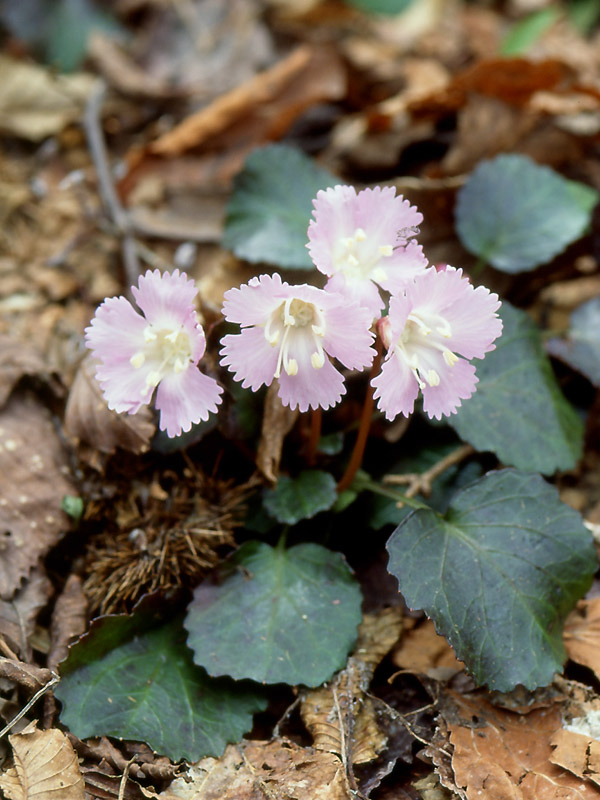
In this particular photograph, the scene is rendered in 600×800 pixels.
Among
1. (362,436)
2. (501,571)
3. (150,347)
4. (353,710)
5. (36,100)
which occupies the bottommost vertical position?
(353,710)

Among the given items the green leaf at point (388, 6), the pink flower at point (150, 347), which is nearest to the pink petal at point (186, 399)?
the pink flower at point (150, 347)

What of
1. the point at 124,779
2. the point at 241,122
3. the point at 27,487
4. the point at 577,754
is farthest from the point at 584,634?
the point at 241,122

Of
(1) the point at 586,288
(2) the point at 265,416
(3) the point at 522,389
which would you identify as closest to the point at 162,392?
(2) the point at 265,416

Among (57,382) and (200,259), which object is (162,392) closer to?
(57,382)

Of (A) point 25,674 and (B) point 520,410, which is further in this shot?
(B) point 520,410

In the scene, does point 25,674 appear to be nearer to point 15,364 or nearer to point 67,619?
point 67,619

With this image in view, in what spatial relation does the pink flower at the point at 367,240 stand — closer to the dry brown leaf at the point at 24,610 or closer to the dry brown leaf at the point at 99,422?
the dry brown leaf at the point at 99,422

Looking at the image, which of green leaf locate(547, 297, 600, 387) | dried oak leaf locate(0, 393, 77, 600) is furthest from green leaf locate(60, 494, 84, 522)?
green leaf locate(547, 297, 600, 387)

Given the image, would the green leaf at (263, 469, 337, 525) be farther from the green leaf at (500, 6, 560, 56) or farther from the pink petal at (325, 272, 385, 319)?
the green leaf at (500, 6, 560, 56)
